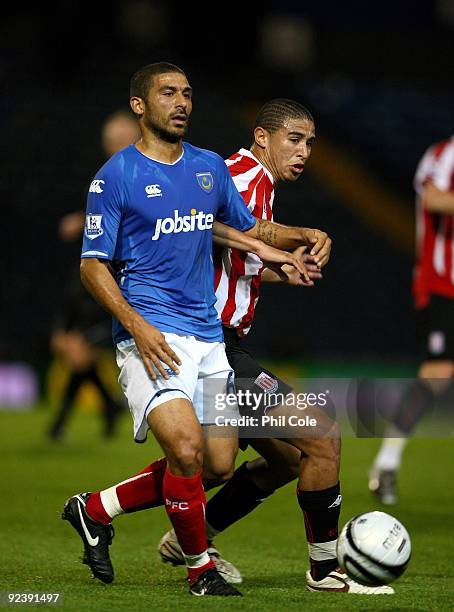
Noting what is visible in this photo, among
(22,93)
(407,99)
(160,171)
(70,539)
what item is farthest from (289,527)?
(407,99)

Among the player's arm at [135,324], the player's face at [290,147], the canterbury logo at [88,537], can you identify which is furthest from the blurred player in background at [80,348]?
the player's arm at [135,324]

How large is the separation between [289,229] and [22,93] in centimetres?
1296

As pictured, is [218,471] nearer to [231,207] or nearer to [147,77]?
[231,207]

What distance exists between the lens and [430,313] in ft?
22.9

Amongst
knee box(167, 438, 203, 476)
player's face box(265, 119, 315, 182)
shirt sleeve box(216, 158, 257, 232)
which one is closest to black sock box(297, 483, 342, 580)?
knee box(167, 438, 203, 476)

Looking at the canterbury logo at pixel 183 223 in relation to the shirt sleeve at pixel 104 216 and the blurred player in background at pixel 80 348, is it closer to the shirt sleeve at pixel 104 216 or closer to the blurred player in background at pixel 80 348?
the shirt sleeve at pixel 104 216

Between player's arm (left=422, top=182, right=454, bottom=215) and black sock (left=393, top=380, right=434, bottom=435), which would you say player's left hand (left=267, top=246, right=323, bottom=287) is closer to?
player's arm (left=422, top=182, right=454, bottom=215)

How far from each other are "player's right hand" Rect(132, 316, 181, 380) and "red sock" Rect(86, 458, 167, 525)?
1.66 ft

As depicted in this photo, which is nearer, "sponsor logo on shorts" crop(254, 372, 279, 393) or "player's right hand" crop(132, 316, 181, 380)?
"player's right hand" crop(132, 316, 181, 380)

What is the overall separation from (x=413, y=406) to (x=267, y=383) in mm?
2757

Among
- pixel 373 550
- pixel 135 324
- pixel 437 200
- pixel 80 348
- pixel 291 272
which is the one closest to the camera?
pixel 373 550

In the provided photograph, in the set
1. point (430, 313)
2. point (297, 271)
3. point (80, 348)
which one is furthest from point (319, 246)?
point (80, 348)

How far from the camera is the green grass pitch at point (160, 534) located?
400 centimetres

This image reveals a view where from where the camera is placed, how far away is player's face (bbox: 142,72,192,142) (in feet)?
13.8
